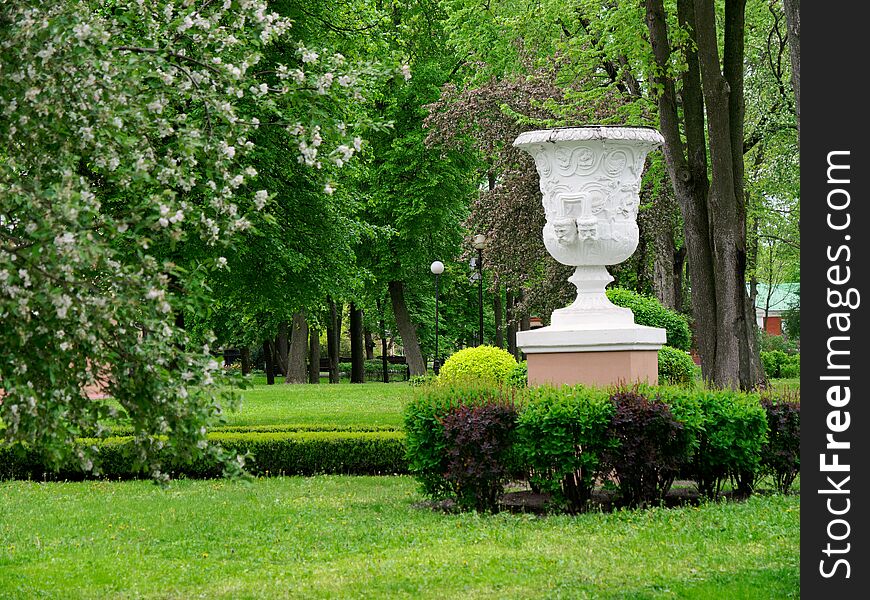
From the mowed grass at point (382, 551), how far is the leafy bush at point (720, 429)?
43 cm

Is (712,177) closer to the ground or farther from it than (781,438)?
farther from it

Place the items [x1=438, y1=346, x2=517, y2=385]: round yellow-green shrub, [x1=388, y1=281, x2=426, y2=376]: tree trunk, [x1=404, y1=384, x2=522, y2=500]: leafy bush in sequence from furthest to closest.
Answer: [x1=388, y1=281, x2=426, y2=376]: tree trunk, [x1=438, y1=346, x2=517, y2=385]: round yellow-green shrub, [x1=404, y1=384, x2=522, y2=500]: leafy bush

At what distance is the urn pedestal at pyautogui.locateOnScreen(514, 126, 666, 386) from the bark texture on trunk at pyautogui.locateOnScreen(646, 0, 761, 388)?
5.76ft

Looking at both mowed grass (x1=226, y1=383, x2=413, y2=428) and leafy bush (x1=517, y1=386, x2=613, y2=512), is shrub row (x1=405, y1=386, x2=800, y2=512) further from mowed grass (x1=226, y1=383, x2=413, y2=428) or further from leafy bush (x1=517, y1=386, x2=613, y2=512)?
mowed grass (x1=226, y1=383, x2=413, y2=428)

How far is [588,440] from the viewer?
941cm

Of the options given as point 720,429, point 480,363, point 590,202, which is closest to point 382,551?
point 720,429

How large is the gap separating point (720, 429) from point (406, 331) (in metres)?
23.1

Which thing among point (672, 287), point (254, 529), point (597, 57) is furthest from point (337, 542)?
point (672, 287)

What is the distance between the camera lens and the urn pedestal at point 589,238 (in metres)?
11.3

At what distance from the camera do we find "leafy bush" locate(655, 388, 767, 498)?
970cm

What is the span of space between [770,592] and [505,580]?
1.56m

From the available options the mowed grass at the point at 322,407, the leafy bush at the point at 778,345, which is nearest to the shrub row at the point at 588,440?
the mowed grass at the point at 322,407

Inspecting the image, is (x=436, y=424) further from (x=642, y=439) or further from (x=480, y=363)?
(x=480, y=363)

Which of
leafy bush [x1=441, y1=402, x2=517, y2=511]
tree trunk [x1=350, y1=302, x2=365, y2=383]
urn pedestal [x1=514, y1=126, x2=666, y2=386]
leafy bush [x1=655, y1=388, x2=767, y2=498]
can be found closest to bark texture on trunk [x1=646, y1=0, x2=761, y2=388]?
urn pedestal [x1=514, y1=126, x2=666, y2=386]
